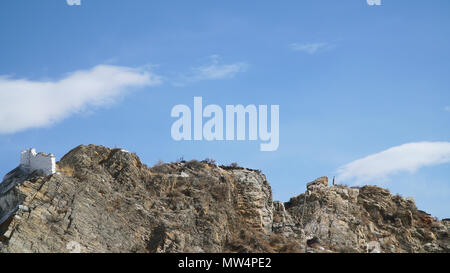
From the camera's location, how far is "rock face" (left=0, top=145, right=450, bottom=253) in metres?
39.0

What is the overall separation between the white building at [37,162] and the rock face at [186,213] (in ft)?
2.20

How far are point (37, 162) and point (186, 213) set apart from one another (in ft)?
36.5

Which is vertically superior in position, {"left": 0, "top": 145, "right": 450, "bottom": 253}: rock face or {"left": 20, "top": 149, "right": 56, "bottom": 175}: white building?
{"left": 20, "top": 149, "right": 56, "bottom": 175}: white building

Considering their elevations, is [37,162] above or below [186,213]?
above

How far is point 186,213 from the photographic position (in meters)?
44.7

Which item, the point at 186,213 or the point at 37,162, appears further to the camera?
the point at 186,213

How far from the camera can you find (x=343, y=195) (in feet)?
181

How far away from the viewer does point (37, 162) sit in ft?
143

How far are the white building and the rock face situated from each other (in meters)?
0.67

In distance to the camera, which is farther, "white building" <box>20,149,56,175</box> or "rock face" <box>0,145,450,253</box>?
"white building" <box>20,149,56,175</box>

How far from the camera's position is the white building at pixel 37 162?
42656 millimetres
